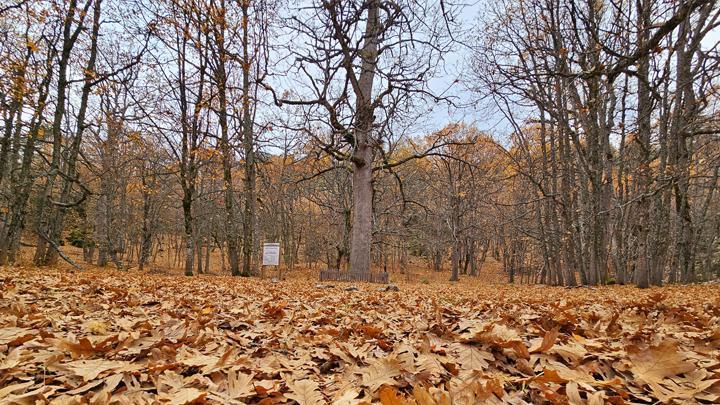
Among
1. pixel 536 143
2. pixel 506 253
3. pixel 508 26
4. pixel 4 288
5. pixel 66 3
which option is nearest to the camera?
pixel 4 288

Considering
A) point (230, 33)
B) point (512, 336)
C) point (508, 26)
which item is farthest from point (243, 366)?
point (508, 26)

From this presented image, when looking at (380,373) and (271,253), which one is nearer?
(380,373)

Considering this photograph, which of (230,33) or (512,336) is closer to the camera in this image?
(512,336)

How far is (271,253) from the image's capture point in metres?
10.6

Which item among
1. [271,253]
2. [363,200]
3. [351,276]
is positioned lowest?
[351,276]

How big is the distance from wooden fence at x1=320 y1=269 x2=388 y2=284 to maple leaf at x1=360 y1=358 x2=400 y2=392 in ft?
28.7

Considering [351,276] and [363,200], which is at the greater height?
[363,200]

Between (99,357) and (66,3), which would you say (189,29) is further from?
(99,357)

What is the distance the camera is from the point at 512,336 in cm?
166

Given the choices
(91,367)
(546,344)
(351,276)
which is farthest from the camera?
(351,276)

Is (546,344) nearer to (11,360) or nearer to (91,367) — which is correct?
(91,367)

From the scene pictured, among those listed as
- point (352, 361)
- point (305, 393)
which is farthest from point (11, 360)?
point (352, 361)

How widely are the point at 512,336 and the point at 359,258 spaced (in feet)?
30.8

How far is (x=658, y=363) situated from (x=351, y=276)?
30.0ft
